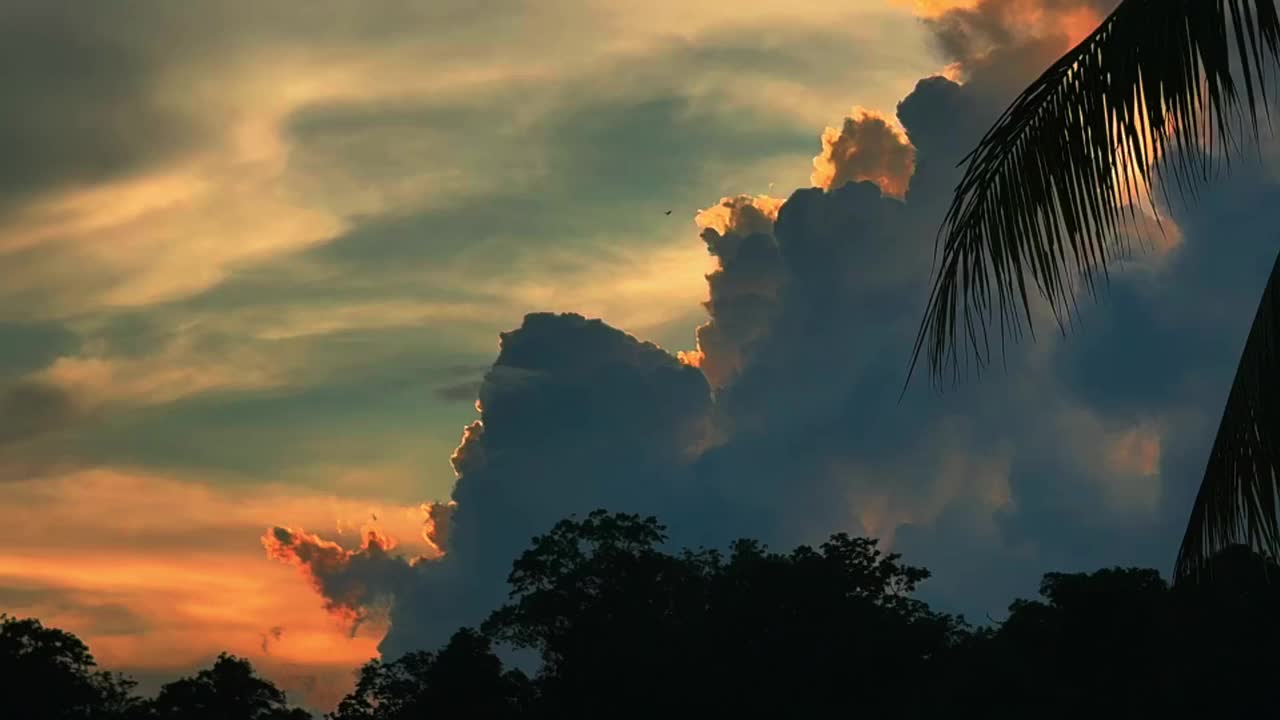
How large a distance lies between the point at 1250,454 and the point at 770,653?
6521cm

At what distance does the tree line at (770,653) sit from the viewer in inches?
2307

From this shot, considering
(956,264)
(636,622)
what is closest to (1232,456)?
(956,264)

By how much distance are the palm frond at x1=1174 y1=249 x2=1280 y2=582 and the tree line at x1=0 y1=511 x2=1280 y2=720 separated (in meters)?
39.0

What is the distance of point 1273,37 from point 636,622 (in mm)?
73353

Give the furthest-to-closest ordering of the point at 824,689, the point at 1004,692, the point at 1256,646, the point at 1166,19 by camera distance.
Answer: the point at 824,689
the point at 1004,692
the point at 1256,646
the point at 1166,19

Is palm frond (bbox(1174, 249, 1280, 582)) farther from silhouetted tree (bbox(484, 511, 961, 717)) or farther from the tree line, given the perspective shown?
silhouetted tree (bbox(484, 511, 961, 717))

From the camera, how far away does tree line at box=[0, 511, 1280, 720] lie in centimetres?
5859

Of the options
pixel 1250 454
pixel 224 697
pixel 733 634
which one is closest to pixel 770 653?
pixel 733 634

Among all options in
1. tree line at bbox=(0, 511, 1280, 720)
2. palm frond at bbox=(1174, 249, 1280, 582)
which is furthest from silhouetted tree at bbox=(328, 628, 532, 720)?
palm frond at bbox=(1174, 249, 1280, 582)

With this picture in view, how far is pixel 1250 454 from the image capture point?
650 cm

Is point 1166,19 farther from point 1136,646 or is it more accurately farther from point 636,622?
point 636,622

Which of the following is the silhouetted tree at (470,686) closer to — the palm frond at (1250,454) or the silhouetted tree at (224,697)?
the silhouetted tree at (224,697)

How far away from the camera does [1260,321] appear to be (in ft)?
20.8

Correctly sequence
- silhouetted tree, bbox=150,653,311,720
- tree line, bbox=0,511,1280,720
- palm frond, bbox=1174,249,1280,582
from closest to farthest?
1. palm frond, bbox=1174,249,1280,582
2. tree line, bbox=0,511,1280,720
3. silhouetted tree, bbox=150,653,311,720
